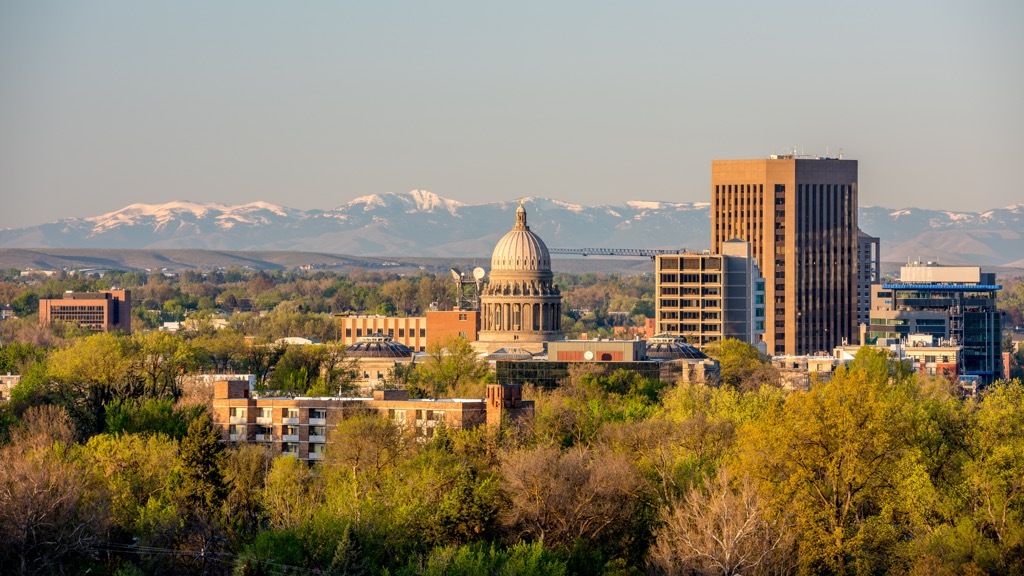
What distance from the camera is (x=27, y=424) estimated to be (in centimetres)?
12412

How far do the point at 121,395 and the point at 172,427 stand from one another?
19210 mm

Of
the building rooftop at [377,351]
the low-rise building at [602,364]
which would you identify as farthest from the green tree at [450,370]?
the building rooftop at [377,351]

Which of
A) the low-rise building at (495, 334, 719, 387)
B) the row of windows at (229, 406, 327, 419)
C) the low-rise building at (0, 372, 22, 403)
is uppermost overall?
the low-rise building at (495, 334, 719, 387)

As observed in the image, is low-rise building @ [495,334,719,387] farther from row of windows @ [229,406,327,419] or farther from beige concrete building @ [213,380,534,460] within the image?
row of windows @ [229,406,327,419]

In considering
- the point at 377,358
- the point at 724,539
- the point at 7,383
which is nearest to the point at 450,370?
the point at 377,358

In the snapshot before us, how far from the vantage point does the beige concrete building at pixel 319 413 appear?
124 metres

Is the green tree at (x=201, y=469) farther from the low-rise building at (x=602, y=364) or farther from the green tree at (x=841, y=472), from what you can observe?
the low-rise building at (x=602, y=364)

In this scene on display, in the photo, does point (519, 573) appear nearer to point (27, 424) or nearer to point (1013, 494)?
point (1013, 494)

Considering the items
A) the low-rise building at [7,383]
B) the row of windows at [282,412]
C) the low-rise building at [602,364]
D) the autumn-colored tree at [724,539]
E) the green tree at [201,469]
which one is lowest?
the autumn-colored tree at [724,539]

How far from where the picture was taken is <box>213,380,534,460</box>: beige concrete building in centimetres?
12369

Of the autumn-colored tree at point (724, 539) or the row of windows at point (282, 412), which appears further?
the row of windows at point (282, 412)

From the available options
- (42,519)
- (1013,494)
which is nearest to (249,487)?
(42,519)

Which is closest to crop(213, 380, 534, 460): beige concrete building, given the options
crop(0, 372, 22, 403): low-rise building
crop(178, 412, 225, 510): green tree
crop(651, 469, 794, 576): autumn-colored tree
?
crop(178, 412, 225, 510): green tree

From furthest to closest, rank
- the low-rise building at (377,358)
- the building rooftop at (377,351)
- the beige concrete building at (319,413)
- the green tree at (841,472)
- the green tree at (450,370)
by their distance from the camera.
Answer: the building rooftop at (377,351), the low-rise building at (377,358), the green tree at (450,370), the beige concrete building at (319,413), the green tree at (841,472)
